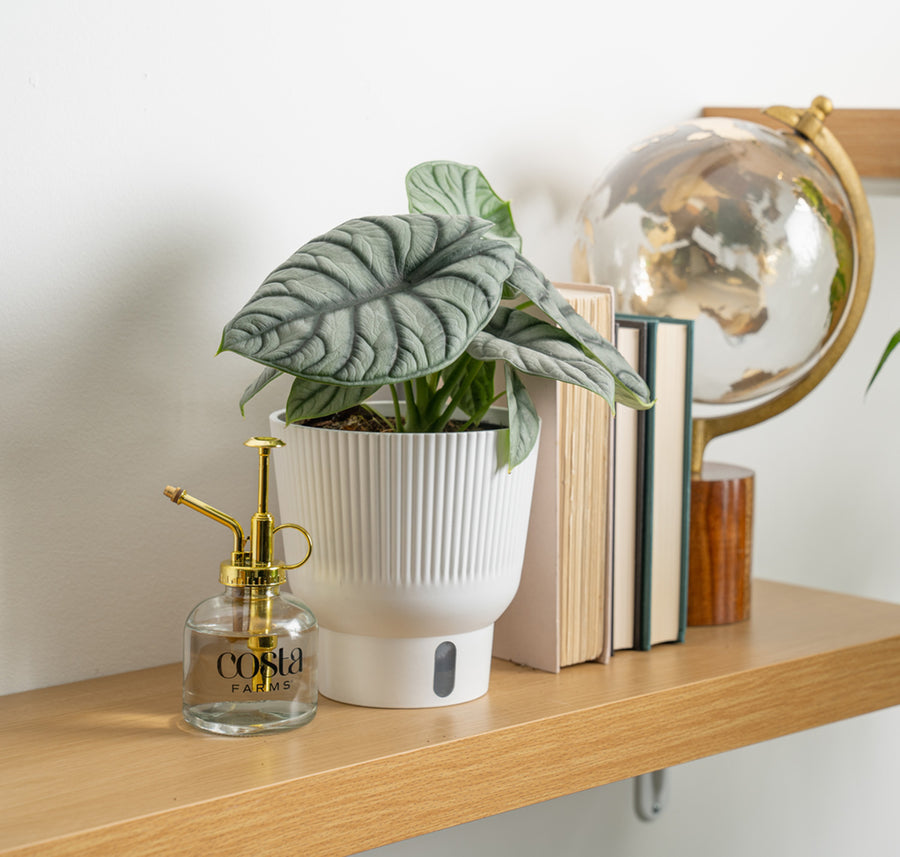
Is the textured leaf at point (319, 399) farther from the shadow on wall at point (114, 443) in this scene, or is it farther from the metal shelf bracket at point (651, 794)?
the metal shelf bracket at point (651, 794)

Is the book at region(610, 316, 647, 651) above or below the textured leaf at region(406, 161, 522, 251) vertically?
below

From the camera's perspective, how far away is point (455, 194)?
2.36ft

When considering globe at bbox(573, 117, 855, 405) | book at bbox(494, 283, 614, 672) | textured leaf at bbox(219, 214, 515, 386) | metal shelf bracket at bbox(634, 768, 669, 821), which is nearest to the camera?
textured leaf at bbox(219, 214, 515, 386)

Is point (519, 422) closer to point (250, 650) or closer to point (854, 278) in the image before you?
point (250, 650)

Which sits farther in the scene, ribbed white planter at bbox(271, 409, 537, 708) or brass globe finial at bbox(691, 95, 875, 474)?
brass globe finial at bbox(691, 95, 875, 474)

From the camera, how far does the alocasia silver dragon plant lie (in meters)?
0.52

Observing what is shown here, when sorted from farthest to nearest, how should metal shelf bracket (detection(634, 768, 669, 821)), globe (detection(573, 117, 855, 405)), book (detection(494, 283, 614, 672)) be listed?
metal shelf bracket (detection(634, 768, 669, 821)), globe (detection(573, 117, 855, 405)), book (detection(494, 283, 614, 672))

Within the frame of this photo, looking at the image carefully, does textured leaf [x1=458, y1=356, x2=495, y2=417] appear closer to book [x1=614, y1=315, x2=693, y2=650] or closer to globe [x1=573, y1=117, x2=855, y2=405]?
book [x1=614, y1=315, x2=693, y2=650]

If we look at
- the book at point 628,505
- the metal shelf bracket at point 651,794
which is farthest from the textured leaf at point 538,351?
the metal shelf bracket at point 651,794

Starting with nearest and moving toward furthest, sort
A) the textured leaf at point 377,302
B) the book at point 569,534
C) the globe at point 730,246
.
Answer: the textured leaf at point 377,302 < the book at point 569,534 < the globe at point 730,246

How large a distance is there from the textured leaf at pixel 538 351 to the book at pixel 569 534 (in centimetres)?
7

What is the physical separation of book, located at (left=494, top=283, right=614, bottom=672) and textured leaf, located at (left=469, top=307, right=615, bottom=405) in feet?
0.23

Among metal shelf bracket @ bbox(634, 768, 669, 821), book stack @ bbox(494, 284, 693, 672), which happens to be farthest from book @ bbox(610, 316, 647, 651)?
metal shelf bracket @ bbox(634, 768, 669, 821)

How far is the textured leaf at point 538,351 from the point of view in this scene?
0.60m
